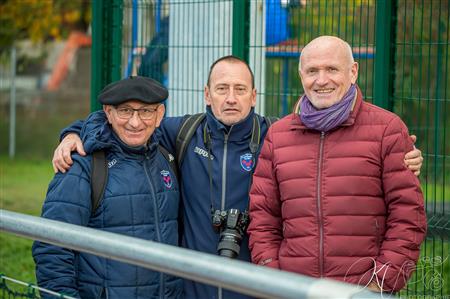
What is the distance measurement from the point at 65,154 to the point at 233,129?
0.79m

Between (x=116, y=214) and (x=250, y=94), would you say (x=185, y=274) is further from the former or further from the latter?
(x=250, y=94)

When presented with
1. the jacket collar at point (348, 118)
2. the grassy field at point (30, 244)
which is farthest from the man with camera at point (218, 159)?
the grassy field at point (30, 244)

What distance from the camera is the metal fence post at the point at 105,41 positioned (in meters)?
7.18

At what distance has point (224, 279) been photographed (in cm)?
231

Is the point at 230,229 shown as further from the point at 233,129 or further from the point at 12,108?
the point at 12,108

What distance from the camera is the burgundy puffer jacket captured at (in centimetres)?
375

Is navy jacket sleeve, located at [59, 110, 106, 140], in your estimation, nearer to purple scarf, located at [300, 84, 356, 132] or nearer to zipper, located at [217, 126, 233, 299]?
zipper, located at [217, 126, 233, 299]

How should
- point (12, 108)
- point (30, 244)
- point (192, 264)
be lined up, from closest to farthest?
point (192, 264)
point (30, 244)
point (12, 108)

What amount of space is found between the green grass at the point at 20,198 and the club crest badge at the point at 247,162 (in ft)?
3.82

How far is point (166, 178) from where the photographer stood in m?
4.29

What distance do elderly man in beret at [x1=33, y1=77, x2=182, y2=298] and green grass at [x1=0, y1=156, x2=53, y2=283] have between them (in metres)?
0.51

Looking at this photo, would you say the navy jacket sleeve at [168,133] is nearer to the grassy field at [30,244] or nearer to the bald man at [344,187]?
the bald man at [344,187]

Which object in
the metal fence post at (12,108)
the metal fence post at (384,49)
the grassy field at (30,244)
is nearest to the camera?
the grassy field at (30,244)

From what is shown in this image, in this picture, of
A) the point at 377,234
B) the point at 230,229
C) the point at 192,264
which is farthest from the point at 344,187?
the point at 192,264
